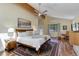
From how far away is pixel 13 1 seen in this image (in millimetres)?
2115

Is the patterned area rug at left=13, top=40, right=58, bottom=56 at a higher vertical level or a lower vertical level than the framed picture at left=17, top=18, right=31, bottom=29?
lower

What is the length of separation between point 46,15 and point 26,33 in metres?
0.55

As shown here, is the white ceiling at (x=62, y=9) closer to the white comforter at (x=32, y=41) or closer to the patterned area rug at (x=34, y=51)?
the white comforter at (x=32, y=41)

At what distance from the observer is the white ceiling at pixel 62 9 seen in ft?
6.91

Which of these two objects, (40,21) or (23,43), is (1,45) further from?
(40,21)

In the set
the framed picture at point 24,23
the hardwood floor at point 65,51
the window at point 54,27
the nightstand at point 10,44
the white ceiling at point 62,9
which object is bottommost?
the hardwood floor at point 65,51

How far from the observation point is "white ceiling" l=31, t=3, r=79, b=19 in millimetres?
2105

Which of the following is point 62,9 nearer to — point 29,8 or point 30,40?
point 29,8

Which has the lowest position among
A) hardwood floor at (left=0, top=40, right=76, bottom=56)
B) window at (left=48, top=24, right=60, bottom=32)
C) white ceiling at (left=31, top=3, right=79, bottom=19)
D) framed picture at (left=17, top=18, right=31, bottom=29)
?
hardwood floor at (left=0, top=40, right=76, bottom=56)

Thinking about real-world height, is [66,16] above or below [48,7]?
below

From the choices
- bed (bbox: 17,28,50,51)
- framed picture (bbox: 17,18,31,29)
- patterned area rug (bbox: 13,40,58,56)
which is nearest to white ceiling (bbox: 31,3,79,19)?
framed picture (bbox: 17,18,31,29)

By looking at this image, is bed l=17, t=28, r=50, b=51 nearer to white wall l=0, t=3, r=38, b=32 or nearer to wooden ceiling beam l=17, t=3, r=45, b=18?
white wall l=0, t=3, r=38, b=32

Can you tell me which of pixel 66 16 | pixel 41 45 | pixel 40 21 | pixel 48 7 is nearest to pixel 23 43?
pixel 41 45

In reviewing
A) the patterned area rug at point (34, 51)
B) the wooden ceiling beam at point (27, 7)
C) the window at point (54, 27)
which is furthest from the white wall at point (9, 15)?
the window at point (54, 27)
